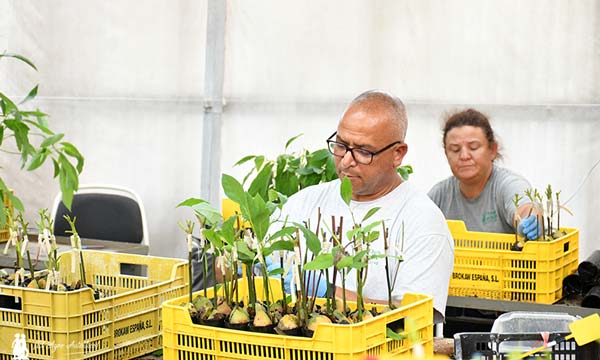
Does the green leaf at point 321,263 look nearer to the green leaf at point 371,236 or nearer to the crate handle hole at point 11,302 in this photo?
the green leaf at point 371,236

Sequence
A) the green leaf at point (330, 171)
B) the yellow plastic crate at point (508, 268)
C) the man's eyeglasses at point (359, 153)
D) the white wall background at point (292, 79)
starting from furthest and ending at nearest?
1. the white wall background at point (292, 79)
2. the green leaf at point (330, 171)
3. the yellow plastic crate at point (508, 268)
4. the man's eyeglasses at point (359, 153)

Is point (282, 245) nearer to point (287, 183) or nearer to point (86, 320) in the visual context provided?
point (86, 320)

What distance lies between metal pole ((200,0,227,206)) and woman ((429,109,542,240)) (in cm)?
150

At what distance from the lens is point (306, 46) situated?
5055 millimetres

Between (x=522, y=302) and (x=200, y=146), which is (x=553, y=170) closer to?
(x=522, y=302)

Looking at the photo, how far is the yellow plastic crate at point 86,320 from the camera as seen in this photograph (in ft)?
6.56

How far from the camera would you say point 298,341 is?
1.73 m

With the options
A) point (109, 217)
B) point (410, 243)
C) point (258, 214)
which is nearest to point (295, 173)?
point (410, 243)

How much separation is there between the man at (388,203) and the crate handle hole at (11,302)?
30.8 inches

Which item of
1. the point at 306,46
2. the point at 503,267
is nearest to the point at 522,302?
the point at 503,267

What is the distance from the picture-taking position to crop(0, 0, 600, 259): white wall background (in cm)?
449

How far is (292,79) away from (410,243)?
2604 mm

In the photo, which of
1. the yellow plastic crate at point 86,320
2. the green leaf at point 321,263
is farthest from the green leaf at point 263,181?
the green leaf at point 321,263

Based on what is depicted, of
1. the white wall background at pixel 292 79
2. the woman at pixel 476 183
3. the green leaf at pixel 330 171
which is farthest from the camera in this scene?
the white wall background at pixel 292 79
